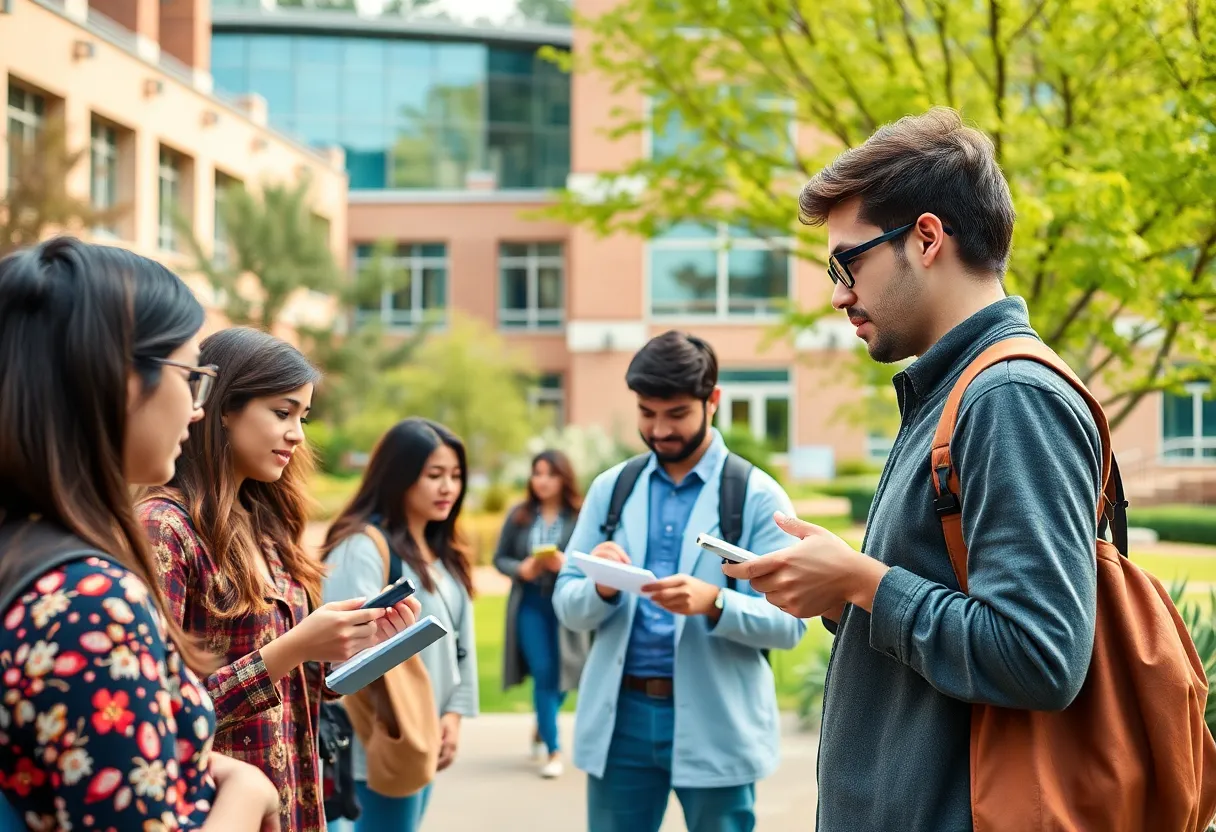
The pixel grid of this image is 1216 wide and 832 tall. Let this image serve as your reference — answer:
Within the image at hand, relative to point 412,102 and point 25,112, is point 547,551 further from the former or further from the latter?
point 412,102

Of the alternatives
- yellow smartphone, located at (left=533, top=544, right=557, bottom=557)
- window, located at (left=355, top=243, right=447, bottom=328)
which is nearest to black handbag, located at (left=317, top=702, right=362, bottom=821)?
yellow smartphone, located at (left=533, top=544, right=557, bottom=557)

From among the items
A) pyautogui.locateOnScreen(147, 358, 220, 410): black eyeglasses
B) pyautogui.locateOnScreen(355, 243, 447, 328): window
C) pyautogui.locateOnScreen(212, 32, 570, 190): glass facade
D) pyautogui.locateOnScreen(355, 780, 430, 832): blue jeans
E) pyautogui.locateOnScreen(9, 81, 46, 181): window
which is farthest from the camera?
pyautogui.locateOnScreen(212, 32, 570, 190): glass facade

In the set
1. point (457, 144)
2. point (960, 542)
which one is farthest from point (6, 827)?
point (457, 144)

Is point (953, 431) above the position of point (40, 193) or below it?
below

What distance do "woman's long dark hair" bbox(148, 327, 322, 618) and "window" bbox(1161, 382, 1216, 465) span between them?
3659 cm

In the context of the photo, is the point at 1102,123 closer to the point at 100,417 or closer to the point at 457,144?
the point at 100,417

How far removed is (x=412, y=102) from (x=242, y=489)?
139 ft

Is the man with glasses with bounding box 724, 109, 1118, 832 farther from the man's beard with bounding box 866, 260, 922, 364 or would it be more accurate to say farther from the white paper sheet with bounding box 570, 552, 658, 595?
the white paper sheet with bounding box 570, 552, 658, 595

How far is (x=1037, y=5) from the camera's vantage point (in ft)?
23.2

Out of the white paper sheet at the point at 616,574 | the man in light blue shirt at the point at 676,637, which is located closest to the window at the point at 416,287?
the man in light blue shirt at the point at 676,637

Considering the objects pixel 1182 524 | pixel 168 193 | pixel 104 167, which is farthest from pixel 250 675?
pixel 168 193

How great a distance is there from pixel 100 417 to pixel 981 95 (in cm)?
759

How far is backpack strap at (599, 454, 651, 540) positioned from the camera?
4.24m

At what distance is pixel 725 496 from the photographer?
161 inches
